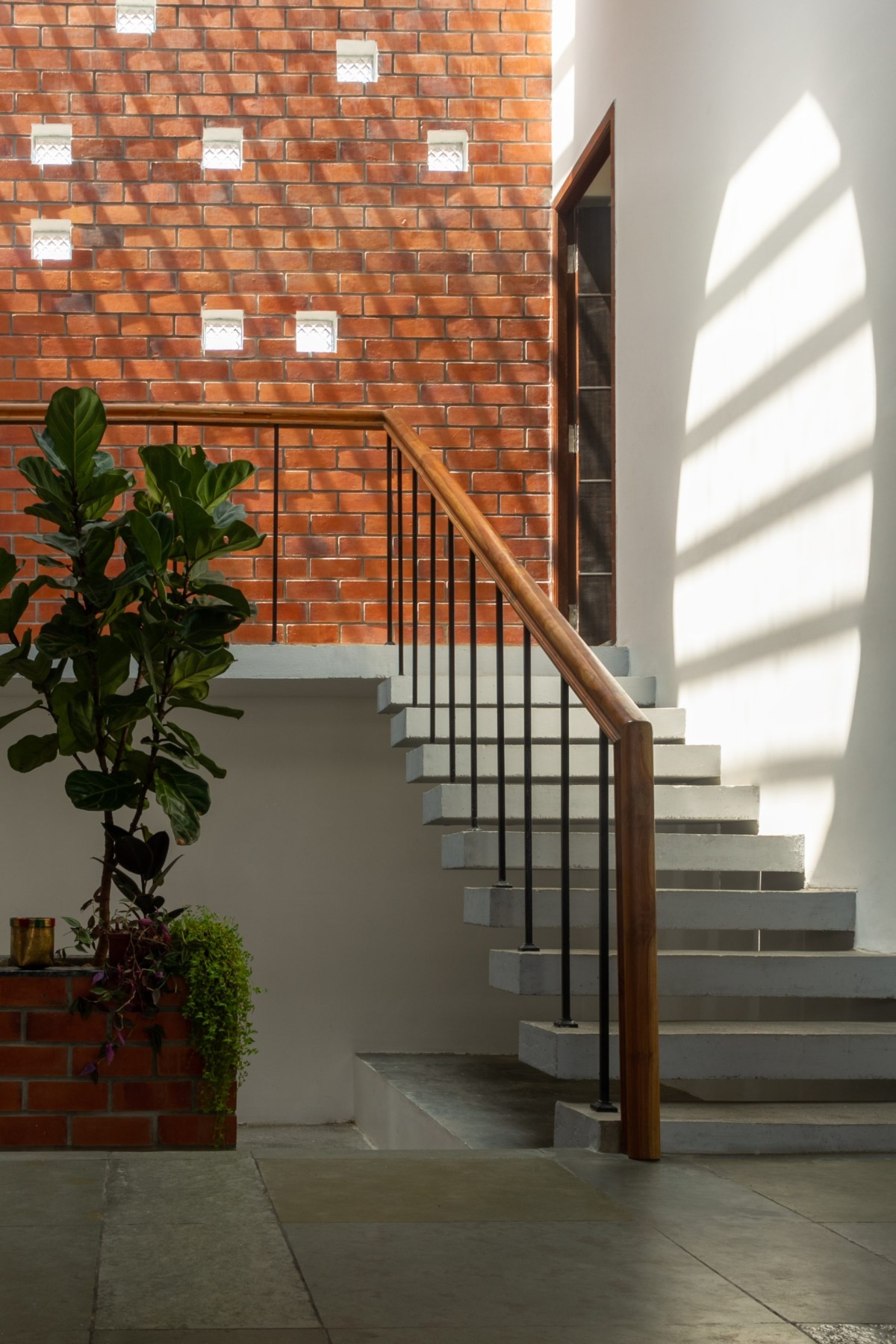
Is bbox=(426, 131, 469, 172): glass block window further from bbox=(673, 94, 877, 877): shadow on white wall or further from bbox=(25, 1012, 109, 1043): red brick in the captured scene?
bbox=(25, 1012, 109, 1043): red brick

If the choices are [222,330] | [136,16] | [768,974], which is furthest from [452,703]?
[136,16]

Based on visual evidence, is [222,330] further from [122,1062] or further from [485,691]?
[122,1062]

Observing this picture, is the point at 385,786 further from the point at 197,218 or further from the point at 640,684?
the point at 197,218

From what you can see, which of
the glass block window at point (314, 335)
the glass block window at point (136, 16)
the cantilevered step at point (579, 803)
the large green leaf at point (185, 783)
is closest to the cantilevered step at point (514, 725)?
the cantilevered step at point (579, 803)

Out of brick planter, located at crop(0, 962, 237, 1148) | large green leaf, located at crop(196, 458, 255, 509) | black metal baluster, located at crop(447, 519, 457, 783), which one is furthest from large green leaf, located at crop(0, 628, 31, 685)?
black metal baluster, located at crop(447, 519, 457, 783)

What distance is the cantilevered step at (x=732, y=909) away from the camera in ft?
12.0

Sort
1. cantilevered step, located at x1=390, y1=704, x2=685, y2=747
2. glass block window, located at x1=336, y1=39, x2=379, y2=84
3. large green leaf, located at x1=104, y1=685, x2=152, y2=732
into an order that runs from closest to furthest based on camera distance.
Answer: large green leaf, located at x1=104, y1=685, x2=152, y2=732 → cantilevered step, located at x1=390, y1=704, x2=685, y2=747 → glass block window, located at x1=336, y1=39, x2=379, y2=84

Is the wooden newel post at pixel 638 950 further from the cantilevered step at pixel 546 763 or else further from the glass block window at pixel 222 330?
the glass block window at pixel 222 330

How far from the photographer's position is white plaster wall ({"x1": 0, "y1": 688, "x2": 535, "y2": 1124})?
5.55 m

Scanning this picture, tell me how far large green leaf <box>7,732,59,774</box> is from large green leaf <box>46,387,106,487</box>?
0.73 m

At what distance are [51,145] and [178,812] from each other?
367cm

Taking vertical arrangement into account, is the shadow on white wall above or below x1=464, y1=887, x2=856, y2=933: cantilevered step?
above

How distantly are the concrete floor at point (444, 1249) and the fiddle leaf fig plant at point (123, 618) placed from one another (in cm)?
118

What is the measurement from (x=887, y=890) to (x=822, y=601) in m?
0.79
